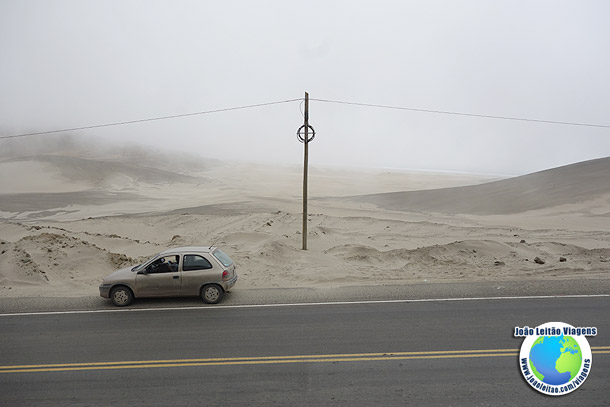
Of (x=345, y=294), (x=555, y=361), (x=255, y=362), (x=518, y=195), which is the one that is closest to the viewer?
(x=555, y=361)

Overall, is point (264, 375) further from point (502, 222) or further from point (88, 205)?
point (88, 205)

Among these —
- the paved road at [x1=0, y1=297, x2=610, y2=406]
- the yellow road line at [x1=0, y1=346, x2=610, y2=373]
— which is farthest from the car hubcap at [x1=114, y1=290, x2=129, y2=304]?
the yellow road line at [x1=0, y1=346, x2=610, y2=373]

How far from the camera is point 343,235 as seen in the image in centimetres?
2362

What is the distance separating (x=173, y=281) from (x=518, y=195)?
37626 mm

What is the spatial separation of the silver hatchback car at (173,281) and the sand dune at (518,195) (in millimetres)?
30602

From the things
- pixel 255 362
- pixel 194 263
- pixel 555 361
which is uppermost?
pixel 194 263

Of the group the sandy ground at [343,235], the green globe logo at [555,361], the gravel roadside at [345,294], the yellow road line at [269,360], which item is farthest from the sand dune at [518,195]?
the green globe logo at [555,361]

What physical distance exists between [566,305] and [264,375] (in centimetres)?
710

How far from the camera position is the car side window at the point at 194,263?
10.7m

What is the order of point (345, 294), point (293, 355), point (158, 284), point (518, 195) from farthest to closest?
point (518, 195), point (345, 294), point (158, 284), point (293, 355)

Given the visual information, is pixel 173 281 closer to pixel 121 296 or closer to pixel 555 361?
pixel 121 296

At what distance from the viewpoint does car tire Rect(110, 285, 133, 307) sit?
10.5 m

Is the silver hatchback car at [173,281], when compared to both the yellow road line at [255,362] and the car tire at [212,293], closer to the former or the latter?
the car tire at [212,293]

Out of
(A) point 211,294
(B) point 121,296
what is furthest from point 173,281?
(B) point 121,296
